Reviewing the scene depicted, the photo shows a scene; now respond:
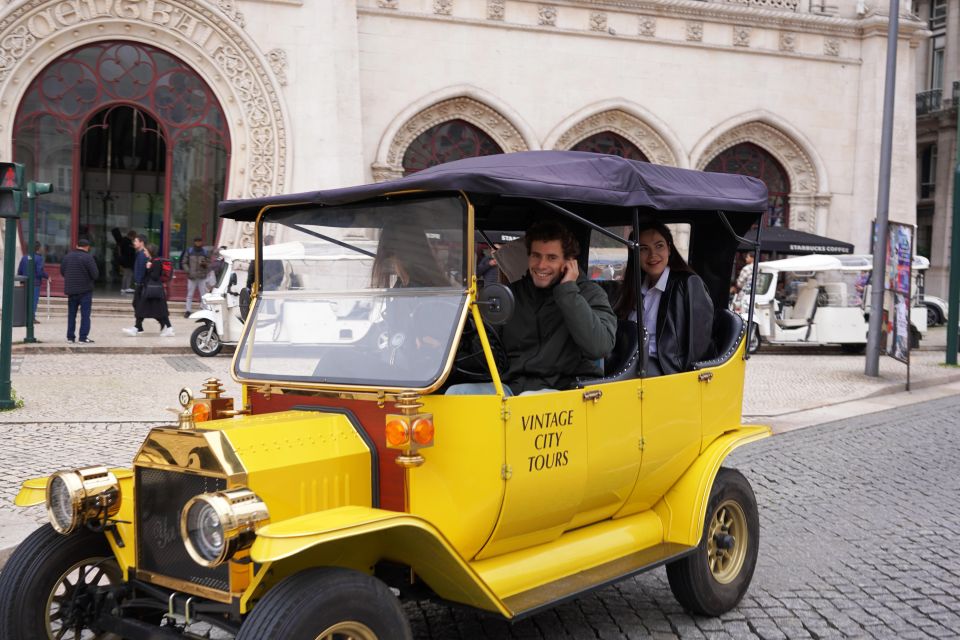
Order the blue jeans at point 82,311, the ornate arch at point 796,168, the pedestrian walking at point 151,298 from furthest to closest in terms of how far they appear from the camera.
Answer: the ornate arch at point 796,168
the pedestrian walking at point 151,298
the blue jeans at point 82,311

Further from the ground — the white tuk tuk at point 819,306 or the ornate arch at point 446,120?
the ornate arch at point 446,120

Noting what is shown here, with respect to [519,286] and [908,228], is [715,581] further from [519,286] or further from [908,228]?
[908,228]

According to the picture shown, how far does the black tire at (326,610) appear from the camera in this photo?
308 cm

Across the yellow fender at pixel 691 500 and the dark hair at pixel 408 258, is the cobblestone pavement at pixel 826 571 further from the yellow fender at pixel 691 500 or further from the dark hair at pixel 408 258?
the dark hair at pixel 408 258

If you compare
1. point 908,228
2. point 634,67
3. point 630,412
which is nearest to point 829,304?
point 908,228

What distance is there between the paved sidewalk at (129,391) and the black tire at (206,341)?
213 mm

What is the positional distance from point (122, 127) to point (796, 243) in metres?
17.3

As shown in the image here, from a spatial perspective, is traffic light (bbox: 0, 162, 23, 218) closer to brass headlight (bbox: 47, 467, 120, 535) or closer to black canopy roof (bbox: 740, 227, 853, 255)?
brass headlight (bbox: 47, 467, 120, 535)

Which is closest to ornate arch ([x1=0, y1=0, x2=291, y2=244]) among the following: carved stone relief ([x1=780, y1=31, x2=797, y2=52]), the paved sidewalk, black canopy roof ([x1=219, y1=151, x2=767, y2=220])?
the paved sidewalk

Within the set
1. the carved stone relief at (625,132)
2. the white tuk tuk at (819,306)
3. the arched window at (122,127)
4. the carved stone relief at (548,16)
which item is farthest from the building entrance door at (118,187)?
the white tuk tuk at (819,306)

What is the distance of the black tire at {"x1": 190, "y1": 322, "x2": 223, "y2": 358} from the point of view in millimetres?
17141

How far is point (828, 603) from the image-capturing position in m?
5.31

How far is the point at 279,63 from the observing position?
23.4m

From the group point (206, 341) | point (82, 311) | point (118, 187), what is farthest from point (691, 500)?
point (118, 187)
